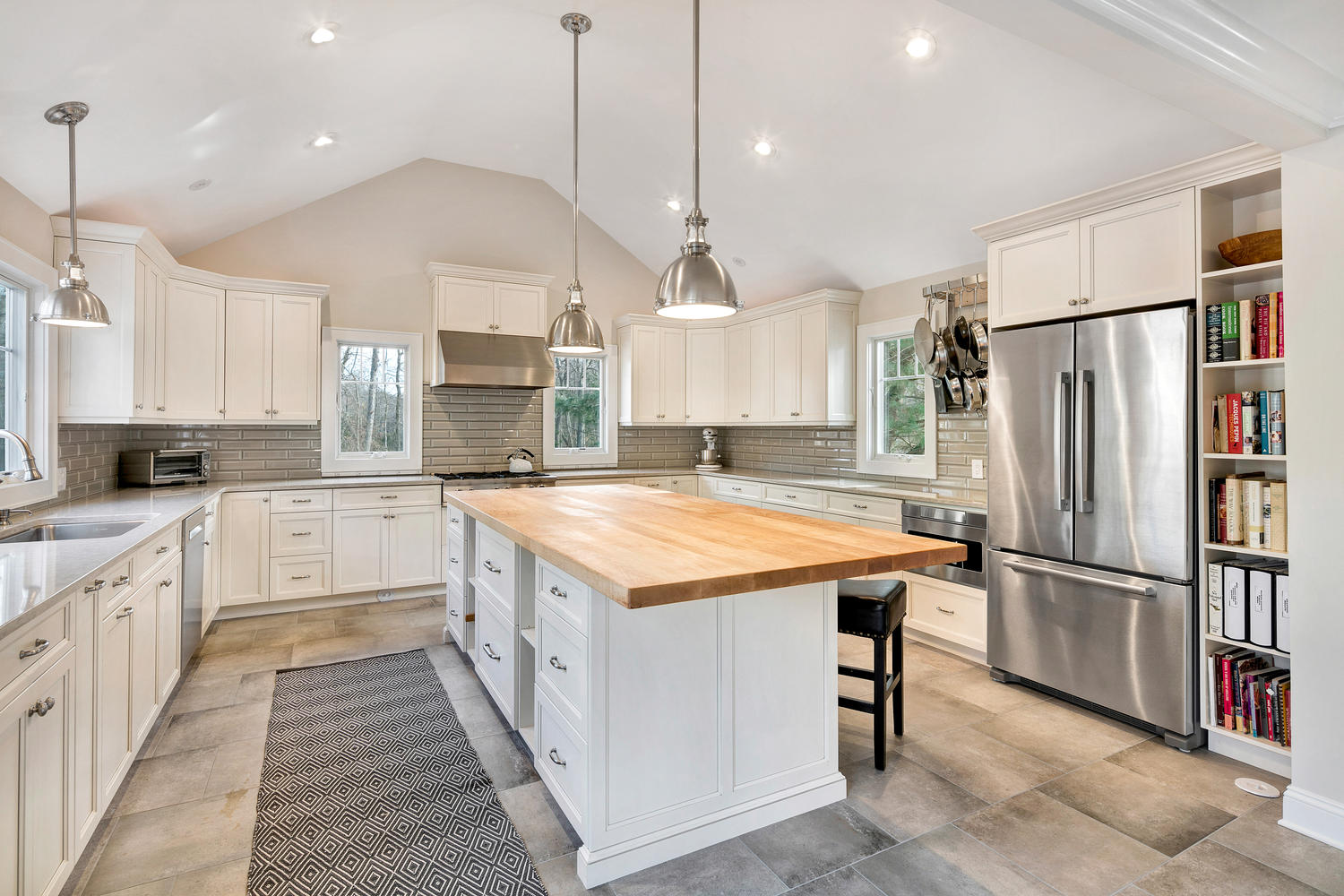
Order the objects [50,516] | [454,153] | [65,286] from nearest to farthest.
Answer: [65,286]
[50,516]
[454,153]

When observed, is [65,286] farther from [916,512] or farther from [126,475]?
[916,512]

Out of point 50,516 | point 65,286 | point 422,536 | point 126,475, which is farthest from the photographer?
point 422,536

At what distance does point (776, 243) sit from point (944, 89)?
2.03m

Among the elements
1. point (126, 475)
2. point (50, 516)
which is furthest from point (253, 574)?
point (50, 516)

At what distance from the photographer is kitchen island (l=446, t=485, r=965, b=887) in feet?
6.24

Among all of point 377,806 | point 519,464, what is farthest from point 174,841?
point 519,464

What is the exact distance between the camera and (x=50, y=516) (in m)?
2.99

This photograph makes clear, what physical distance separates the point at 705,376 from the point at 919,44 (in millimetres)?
3616

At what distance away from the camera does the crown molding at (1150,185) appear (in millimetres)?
2482

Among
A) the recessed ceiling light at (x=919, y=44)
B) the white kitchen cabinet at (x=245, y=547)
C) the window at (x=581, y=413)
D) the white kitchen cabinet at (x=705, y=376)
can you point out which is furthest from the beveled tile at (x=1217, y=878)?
the window at (x=581, y=413)

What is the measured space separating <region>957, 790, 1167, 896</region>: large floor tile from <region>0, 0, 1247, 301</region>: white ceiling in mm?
2381

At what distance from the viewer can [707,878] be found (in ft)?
6.35

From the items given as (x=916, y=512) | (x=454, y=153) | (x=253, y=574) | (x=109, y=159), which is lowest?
(x=253, y=574)

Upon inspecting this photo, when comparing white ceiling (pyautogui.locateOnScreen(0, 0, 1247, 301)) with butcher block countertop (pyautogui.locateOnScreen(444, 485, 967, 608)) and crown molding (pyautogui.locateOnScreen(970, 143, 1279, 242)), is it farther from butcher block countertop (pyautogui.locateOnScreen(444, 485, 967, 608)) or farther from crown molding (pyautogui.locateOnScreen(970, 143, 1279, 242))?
butcher block countertop (pyautogui.locateOnScreen(444, 485, 967, 608))
